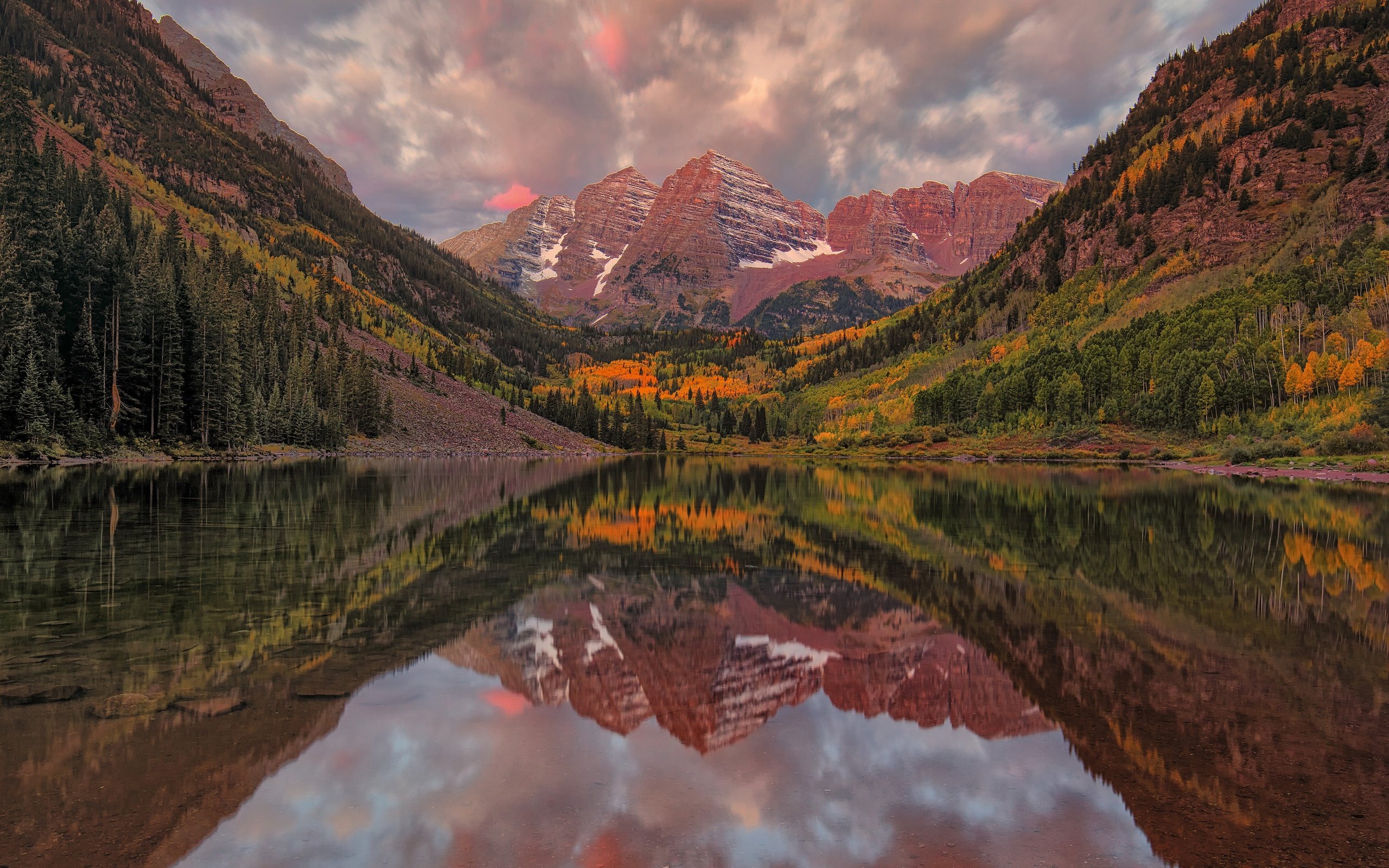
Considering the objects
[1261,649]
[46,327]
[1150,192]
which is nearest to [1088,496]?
[1261,649]

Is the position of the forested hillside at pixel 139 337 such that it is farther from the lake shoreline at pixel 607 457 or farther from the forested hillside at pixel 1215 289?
the forested hillside at pixel 1215 289

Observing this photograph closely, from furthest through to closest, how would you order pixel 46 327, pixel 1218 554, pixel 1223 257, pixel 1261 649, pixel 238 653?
pixel 1223 257
pixel 46 327
pixel 1218 554
pixel 1261 649
pixel 238 653

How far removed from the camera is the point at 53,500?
32.9 meters

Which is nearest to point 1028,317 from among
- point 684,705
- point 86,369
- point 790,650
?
point 86,369

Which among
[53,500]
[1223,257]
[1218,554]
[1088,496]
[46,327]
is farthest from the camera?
[1223,257]

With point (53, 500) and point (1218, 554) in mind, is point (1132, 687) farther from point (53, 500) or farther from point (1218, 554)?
point (53, 500)

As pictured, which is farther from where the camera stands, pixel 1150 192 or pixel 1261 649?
pixel 1150 192

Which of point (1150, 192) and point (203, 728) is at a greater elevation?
point (1150, 192)

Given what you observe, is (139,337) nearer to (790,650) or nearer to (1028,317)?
(790,650)

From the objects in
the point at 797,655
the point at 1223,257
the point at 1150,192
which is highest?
the point at 1150,192

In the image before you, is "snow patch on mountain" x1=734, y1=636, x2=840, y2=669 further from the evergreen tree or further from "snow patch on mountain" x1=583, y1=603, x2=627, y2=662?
the evergreen tree

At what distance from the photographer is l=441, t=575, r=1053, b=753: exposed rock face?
988 cm

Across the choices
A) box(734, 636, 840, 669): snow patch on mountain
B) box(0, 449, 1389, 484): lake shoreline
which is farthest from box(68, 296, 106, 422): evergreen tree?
box(734, 636, 840, 669): snow patch on mountain

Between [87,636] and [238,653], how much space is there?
3.16 m
